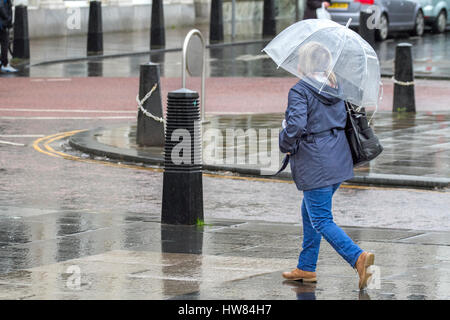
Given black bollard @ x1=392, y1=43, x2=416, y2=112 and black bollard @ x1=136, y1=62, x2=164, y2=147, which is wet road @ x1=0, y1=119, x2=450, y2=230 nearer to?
black bollard @ x1=136, y1=62, x2=164, y2=147

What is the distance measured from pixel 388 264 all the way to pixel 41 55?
64.1ft

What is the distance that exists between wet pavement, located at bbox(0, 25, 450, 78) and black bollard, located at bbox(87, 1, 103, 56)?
254 mm

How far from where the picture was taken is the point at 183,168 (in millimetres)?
9086

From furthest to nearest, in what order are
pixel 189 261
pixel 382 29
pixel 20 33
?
pixel 382 29 → pixel 20 33 → pixel 189 261

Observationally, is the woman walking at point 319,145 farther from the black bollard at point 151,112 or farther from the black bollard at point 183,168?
the black bollard at point 151,112

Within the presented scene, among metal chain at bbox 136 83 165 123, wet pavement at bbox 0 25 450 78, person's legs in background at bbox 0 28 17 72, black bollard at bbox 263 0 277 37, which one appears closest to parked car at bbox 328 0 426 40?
wet pavement at bbox 0 25 450 78

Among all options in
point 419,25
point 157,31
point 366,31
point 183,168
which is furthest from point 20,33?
point 183,168

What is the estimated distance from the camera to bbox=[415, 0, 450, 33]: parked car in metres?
33.8

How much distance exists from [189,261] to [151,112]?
6456 millimetres

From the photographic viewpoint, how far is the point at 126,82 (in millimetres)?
21203

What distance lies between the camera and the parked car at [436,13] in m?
33.8

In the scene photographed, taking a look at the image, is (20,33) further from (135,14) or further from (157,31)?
(135,14)

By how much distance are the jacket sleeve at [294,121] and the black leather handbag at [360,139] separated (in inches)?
14.1

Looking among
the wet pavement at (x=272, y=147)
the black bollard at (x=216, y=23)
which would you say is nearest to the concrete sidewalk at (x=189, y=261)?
the wet pavement at (x=272, y=147)
